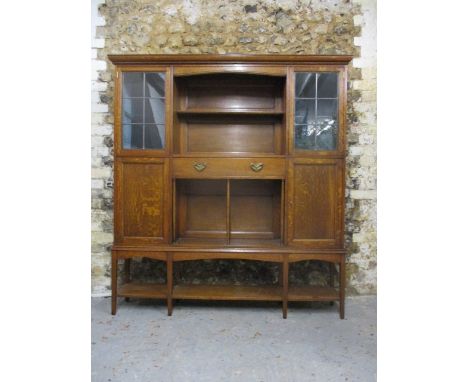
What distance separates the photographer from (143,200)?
267cm

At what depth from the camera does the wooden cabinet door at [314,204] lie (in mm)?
2635

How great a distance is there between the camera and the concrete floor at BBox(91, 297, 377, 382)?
193 centimetres

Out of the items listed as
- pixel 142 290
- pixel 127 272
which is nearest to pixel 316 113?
pixel 142 290

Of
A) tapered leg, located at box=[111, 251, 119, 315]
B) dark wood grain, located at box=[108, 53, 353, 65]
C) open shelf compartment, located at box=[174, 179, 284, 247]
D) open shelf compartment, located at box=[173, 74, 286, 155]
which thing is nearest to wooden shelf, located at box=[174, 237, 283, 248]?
open shelf compartment, located at box=[174, 179, 284, 247]

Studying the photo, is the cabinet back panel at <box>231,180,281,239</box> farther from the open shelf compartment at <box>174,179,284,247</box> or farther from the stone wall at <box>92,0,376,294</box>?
the stone wall at <box>92,0,376,294</box>

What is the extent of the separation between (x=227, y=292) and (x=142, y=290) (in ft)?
2.44

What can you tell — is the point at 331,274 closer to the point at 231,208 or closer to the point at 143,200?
the point at 231,208

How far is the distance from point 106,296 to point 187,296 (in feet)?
3.21

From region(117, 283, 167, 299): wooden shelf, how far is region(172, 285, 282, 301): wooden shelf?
0.12 metres

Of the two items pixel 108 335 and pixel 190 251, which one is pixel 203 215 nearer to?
pixel 190 251

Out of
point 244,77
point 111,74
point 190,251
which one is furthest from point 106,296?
point 244,77

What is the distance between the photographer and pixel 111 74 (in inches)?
123
